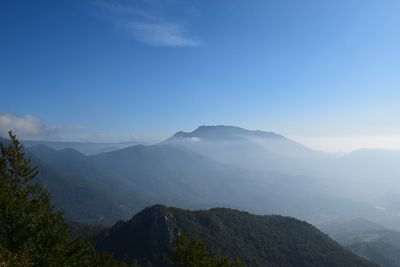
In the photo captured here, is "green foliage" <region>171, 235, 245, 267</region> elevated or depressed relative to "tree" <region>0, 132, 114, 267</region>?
depressed

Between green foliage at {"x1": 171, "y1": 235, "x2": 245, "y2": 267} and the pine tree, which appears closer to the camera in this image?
the pine tree

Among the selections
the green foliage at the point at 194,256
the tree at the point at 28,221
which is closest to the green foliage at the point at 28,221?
the tree at the point at 28,221

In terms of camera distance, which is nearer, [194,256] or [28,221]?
[28,221]

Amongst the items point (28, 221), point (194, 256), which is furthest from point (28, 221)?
point (194, 256)

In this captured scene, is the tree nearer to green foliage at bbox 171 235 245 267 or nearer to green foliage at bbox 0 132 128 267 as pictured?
green foliage at bbox 0 132 128 267

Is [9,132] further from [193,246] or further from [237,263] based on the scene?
[237,263]

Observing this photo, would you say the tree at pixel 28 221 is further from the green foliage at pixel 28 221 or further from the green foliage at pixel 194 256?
the green foliage at pixel 194 256

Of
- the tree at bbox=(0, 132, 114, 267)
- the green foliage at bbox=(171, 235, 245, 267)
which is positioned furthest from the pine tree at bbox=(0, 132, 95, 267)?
the green foliage at bbox=(171, 235, 245, 267)

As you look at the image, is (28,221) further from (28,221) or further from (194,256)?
(194,256)
